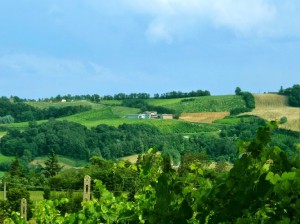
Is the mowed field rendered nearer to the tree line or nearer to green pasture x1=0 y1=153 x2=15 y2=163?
the tree line

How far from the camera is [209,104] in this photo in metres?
106

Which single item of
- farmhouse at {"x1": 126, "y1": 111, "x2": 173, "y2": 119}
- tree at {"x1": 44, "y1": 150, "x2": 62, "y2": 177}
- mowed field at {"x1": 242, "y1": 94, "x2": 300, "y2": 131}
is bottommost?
tree at {"x1": 44, "y1": 150, "x2": 62, "y2": 177}

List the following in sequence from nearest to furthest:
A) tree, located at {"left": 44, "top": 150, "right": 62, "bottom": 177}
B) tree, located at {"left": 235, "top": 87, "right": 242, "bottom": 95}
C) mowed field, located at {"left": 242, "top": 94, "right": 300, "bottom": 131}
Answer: tree, located at {"left": 44, "top": 150, "right": 62, "bottom": 177} → mowed field, located at {"left": 242, "top": 94, "right": 300, "bottom": 131} → tree, located at {"left": 235, "top": 87, "right": 242, "bottom": 95}

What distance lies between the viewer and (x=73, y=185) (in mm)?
49125

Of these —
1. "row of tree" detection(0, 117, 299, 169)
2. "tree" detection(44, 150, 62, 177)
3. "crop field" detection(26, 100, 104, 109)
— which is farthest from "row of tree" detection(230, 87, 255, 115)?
"tree" detection(44, 150, 62, 177)

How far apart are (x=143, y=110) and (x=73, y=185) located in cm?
6439

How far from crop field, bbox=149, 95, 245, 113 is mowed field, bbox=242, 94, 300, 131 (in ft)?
10.0

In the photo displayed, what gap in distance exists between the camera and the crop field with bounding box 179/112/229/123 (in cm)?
9791

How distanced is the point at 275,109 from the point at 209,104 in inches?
543

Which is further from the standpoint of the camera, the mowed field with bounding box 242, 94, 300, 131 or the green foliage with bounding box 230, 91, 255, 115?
the green foliage with bounding box 230, 91, 255, 115

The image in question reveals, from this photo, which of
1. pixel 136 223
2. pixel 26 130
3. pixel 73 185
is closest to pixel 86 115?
pixel 26 130

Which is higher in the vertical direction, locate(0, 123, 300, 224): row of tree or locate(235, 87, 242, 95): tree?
locate(0, 123, 300, 224): row of tree

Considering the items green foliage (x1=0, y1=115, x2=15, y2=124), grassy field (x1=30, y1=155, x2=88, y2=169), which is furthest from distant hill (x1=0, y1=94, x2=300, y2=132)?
grassy field (x1=30, y1=155, x2=88, y2=169)

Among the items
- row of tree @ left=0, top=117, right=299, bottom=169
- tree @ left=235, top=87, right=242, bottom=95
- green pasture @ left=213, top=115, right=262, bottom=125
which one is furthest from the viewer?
tree @ left=235, top=87, right=242, bottom=95
